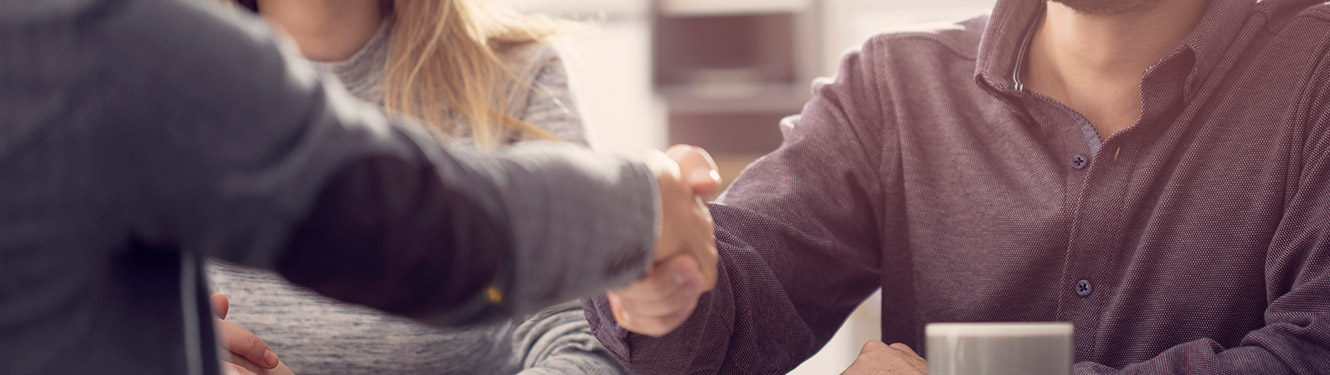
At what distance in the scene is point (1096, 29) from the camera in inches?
47.7

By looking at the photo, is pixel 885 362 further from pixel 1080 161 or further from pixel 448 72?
pixel 448 72

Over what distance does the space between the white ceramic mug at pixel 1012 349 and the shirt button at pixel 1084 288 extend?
1.86ft

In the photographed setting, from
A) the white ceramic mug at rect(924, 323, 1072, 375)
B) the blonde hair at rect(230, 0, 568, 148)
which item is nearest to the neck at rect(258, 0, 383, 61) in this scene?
the blonde hair at rect(230, 0, 568, 148)

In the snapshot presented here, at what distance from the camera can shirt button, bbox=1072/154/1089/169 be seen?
3.75 feet

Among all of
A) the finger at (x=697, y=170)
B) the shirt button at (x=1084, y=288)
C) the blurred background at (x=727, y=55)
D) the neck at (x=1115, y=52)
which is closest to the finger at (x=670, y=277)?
the finger at (x=697, y=170)

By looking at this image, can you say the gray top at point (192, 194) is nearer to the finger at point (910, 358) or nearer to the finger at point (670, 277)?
the finger at point (670, 277)

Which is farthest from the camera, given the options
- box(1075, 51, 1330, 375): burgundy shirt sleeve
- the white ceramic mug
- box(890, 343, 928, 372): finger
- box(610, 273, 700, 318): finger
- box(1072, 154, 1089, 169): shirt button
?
box(1072, 154, 1089, 169): shirt button

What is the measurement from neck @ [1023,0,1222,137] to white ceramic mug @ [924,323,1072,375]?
67 centimetres

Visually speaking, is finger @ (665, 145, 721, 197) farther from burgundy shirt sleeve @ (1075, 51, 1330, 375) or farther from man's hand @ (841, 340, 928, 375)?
burgundy shirt sleeve @ (1075, 51, 1330, 375)

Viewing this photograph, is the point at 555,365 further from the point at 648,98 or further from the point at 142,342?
the point at 648,98

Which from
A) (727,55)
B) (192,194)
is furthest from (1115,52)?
(727,55)

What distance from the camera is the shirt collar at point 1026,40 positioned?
1.10 metres

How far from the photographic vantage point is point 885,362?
1033 mm

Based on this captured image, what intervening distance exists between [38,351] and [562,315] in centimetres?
84
